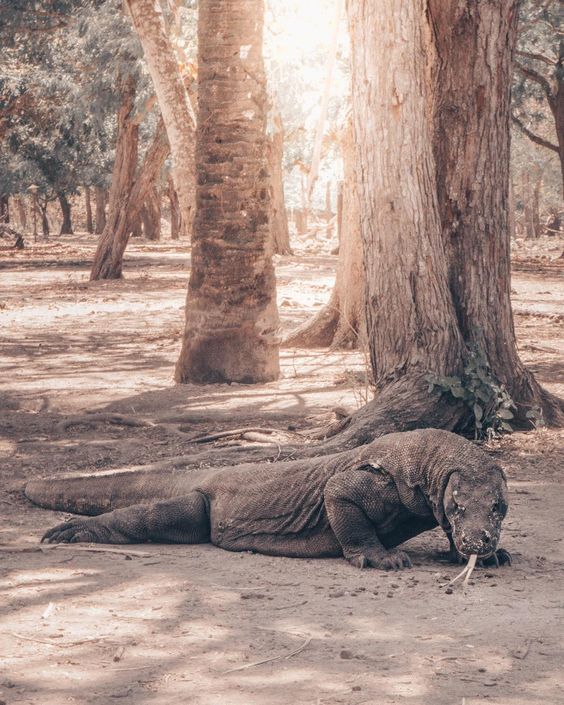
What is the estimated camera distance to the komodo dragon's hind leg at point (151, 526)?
521 cm

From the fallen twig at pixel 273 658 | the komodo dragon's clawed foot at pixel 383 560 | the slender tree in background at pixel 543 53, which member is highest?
the slender tree in background at pixel 543 53

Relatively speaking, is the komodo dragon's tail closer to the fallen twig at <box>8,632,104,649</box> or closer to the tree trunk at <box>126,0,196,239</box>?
the fallen twig at <box>8,632,104,649</box>

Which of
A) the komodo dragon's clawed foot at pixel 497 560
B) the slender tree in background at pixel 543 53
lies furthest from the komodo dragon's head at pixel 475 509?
the slender tree in background at pixel 543 53

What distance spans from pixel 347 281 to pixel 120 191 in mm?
10001

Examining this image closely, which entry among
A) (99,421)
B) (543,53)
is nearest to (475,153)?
(99,421)

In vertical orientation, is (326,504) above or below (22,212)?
below

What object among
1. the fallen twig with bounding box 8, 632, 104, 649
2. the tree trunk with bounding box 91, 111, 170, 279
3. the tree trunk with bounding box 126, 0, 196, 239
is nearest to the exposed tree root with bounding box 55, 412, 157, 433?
the tree trunk with bounding box 126, 0, 196, 239

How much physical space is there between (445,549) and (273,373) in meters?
5.00

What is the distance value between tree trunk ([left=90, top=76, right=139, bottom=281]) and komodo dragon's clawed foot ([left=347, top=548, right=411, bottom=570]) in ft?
54.9

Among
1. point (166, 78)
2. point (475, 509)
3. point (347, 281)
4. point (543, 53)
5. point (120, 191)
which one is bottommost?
point (475, 509)

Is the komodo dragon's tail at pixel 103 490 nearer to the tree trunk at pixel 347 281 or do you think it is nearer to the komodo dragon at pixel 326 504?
the komodo dragon at pixel 326 504

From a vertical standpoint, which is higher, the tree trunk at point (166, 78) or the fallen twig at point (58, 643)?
the tree trunk at point (166, 78)

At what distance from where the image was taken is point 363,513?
15.3 ft

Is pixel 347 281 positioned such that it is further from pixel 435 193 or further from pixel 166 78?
pixel 435 193
